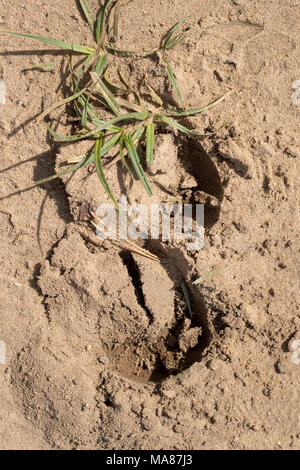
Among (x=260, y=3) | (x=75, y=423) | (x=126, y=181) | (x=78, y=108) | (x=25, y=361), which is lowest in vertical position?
(x=75, y=423)

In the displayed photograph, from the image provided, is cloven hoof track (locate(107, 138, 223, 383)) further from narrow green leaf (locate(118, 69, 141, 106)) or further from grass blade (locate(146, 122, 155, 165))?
narrow green leaf (locate(118, 69, 141, 106))

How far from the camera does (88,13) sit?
2.03m

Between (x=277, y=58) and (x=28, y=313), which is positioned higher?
(x=277, y=58)

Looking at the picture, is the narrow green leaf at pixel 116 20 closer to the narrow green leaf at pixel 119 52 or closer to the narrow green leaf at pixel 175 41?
the narrow green leaf at pixel 119 52

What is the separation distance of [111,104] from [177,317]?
1.10m

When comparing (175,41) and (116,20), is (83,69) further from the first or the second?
(175,41)

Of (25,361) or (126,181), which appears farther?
(25,361)

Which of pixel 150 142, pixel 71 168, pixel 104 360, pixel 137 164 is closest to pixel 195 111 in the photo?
pixel 150 142

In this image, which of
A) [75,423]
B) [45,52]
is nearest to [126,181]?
[45,52]

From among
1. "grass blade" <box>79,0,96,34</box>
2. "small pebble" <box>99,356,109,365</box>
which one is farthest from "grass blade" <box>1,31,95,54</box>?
"small pebble" <box>99,356,109,365</box>

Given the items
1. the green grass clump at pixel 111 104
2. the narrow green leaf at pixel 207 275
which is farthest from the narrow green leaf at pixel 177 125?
the narrow green leaf at pixel 207 275

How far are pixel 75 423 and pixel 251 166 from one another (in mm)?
1524

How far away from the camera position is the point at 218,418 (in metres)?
2.03

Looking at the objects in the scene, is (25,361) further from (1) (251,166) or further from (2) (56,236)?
(1) (251,166)
